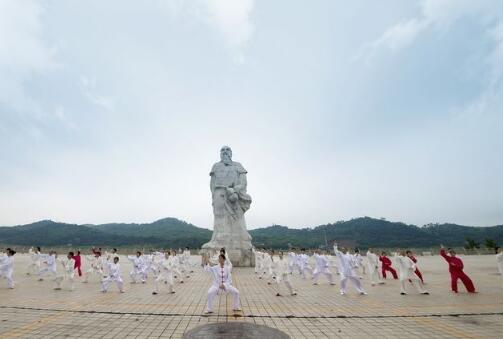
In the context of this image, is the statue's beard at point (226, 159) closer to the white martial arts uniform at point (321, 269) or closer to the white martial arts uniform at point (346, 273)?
the white martial arts uniform at point (321, 269)

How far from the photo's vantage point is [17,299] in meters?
10.0

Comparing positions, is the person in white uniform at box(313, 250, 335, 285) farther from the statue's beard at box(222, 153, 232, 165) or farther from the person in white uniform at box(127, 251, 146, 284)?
the statue's beard at box(222, 153, 232, 165)

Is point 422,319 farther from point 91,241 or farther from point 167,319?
point 91,241

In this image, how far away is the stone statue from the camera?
2362cm

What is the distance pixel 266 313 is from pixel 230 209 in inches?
665

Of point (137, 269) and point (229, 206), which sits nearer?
point (137, 269)

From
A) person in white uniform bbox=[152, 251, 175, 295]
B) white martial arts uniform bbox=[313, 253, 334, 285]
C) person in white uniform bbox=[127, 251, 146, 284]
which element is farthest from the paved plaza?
person in white uniform bbox=[127, 251, 146, 284]

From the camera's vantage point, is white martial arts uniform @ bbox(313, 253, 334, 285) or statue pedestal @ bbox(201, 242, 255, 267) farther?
statue pedestal @ bbox(201, 242, 255, 267)

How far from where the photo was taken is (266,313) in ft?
26.3

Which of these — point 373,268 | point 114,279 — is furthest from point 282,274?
point 114,279

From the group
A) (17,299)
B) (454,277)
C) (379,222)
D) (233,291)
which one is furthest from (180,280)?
(379,222)

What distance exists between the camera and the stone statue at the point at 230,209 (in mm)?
23625

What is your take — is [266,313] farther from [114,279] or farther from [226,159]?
[226,159]

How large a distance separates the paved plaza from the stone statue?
1169 cm
